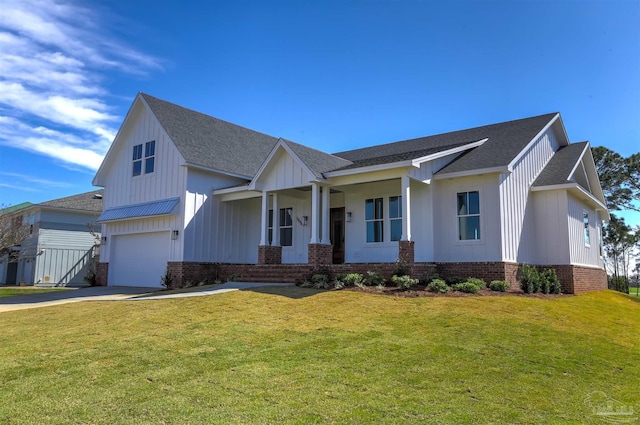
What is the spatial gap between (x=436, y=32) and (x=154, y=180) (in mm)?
12664

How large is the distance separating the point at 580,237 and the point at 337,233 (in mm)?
9268

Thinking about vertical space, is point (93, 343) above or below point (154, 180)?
below

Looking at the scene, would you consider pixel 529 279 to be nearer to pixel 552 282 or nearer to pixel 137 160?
pixel 552 282

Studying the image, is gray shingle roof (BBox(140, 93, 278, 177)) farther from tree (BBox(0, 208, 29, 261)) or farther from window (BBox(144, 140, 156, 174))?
tree (BBox(0, 208, 29, 261))

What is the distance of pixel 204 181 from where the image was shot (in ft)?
65.0

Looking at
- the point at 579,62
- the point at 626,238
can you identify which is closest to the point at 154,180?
the point at 579,62

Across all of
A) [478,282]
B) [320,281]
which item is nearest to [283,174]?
[320,281]

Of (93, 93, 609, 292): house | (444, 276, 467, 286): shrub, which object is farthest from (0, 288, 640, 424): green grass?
(93, 93, 609, 292): house

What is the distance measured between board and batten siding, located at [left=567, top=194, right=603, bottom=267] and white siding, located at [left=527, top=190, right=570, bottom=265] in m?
0.40

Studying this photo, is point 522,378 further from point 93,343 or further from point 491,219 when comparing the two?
point 491,219

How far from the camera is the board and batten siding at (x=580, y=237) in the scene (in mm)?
17209

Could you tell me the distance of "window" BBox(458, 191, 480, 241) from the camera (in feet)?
50.4

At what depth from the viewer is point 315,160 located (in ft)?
56.3

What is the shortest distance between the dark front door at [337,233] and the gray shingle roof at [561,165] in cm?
729
